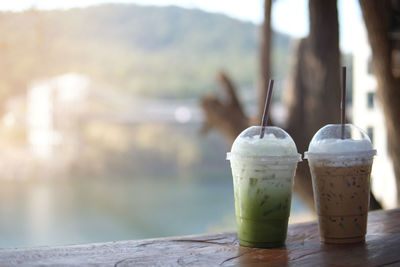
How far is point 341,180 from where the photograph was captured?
100 cm

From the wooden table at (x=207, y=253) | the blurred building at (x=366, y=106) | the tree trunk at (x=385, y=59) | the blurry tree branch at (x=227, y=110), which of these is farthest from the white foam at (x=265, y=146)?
the blurred building at (x=366, y=106)

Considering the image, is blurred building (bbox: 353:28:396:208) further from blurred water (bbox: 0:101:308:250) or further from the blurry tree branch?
blurred water (bbox: 0:101:308:250)

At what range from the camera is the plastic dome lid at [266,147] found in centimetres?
95

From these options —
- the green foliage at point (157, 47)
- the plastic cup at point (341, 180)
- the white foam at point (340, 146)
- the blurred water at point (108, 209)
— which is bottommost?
the blurred water at point (108, 209)

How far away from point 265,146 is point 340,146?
150mm

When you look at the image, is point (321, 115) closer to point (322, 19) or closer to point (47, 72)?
point (322, 19)

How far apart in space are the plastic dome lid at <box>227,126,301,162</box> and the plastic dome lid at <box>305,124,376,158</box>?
0.22 ft

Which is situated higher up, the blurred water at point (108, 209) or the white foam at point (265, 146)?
the white foam at point (265, 146)

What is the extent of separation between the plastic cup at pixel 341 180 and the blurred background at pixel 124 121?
8.79 metres

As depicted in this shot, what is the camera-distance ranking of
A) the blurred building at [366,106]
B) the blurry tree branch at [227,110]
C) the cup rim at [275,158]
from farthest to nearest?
the blurred building at [366,106], the blurry tree branch at [227,110], the cup rim at [275,158]

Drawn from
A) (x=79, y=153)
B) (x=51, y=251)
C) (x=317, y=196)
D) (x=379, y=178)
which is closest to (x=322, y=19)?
(x=317, y=196)

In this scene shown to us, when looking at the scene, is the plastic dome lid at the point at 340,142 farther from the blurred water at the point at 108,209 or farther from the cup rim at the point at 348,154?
the blurred water at the point at 108,209

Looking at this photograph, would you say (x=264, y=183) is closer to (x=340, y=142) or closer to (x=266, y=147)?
(x=266, y=147)

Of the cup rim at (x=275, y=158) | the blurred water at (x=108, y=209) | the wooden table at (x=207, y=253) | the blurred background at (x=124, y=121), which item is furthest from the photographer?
the blurred water at (x=108, y=209)
